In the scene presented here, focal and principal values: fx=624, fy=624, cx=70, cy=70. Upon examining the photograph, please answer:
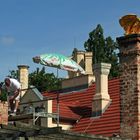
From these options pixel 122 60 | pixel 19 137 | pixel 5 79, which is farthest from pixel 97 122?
pixel 19 137

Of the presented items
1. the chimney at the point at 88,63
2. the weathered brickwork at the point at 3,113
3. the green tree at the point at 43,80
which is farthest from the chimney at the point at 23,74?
the weathered brickwork at the point at 3,113

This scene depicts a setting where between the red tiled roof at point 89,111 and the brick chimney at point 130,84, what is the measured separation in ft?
11.2

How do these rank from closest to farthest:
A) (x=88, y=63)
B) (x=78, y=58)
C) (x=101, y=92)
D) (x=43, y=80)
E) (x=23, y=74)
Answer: (x=101, y=92) < (x=23, y=74) < (x=88, y=63) < (x=78, y=58) < (x=43, y=80)

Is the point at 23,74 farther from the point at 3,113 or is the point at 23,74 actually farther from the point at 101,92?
the point at 3,113

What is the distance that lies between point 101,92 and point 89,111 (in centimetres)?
124

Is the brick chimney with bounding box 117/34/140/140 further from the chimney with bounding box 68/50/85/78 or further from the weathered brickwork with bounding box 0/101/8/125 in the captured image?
the chimney with bounding box 68/50/85/78

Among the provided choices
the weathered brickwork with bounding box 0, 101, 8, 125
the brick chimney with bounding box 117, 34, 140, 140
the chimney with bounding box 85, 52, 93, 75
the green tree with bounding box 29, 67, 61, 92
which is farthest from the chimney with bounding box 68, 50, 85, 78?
the weathered brickwork with bounding box 0, 101, 8, 125

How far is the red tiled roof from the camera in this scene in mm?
25016

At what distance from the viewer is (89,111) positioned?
27.9 m

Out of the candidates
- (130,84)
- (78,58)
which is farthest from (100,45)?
(130,84)

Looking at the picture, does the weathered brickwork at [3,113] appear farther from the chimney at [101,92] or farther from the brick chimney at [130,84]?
the chimney at [101,92]

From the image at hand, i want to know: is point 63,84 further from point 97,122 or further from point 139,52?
point 139,52

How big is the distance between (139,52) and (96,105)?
727cm

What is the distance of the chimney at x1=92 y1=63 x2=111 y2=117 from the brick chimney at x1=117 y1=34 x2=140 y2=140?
640cm
